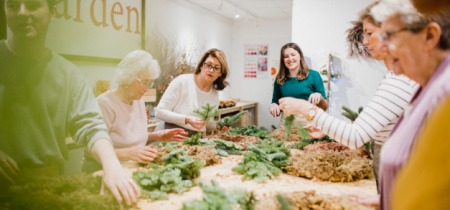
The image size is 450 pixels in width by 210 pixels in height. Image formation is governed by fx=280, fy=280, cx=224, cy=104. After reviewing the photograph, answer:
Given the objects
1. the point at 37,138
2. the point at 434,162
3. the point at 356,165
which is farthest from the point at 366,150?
the point at 37,138

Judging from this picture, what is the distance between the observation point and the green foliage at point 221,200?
980mm

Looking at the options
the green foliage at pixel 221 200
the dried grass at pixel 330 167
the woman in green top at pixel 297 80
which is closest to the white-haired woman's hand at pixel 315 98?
the woman in green top at pixel 297 80

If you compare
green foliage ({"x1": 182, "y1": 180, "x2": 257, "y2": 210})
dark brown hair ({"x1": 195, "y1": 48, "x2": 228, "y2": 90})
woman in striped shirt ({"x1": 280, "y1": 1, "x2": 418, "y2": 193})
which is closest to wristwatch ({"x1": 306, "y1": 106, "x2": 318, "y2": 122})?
woman in striped shirt ({"x1": 280, "y1": 1, "x2": 418, "y2": 193})

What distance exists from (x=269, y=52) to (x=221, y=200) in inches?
68.0

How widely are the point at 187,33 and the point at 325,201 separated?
1592mm

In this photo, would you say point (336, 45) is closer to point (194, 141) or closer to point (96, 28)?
point (194, 141)

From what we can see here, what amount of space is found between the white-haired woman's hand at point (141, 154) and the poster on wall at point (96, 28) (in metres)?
0.53

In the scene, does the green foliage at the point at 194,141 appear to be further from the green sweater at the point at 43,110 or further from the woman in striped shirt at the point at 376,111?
the woman in striped shirt at the point at 376,111

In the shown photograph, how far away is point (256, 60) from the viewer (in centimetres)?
251

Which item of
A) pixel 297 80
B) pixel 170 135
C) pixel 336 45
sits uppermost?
pixel 336 45

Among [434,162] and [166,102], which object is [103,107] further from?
[434,162]

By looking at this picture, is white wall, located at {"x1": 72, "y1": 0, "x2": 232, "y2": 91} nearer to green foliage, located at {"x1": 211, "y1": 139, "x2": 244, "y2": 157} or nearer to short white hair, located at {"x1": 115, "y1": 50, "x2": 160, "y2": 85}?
short white hair, located at {"x1": 115, "y1": 50, "x2": 160, "y2": 85}

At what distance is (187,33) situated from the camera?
218 cm

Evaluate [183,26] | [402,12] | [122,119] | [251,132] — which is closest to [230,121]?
[251,132]
